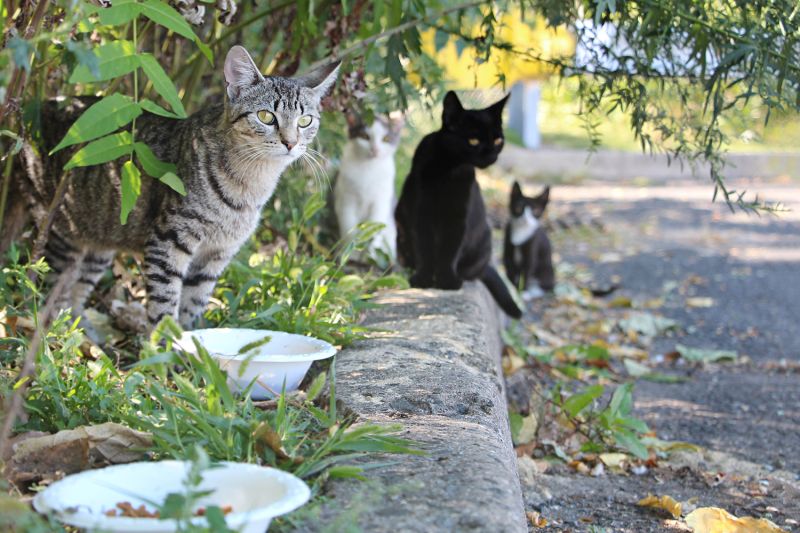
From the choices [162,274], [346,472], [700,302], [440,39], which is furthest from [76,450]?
[700,302]

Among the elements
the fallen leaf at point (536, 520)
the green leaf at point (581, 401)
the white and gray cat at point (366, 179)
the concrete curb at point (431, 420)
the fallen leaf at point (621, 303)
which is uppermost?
the white and gray cat at point (366, 179)

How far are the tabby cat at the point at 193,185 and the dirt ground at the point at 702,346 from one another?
1260mm

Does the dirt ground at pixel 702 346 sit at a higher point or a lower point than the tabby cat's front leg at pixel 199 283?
lower

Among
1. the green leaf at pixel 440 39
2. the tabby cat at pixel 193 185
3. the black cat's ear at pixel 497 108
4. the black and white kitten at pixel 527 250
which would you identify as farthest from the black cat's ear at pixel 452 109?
the black and white kitten at pixel 527 250

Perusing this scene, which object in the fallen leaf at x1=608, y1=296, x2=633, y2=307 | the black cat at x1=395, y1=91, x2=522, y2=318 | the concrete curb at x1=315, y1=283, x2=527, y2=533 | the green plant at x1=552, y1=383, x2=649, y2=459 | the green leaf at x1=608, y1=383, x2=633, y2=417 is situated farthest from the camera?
the fallen leaf at x1=608, y1=296, x2=633, y2=307

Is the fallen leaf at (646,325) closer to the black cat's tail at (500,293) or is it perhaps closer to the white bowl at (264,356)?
the black cat's tail at (500,293)

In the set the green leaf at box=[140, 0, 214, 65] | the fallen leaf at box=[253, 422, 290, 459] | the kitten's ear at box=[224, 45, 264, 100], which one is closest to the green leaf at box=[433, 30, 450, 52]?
the kitten's ear at box=[224, 45, 264, 100]

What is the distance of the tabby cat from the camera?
3.08m

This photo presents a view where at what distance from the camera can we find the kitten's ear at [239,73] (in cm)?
302

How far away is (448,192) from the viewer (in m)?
4.39

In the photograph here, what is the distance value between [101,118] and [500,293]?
288cm

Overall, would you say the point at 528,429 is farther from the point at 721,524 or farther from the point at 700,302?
the point at 700,302

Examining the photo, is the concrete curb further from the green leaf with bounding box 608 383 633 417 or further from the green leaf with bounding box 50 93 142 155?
the green leaf with bounding box 50 93 142 155

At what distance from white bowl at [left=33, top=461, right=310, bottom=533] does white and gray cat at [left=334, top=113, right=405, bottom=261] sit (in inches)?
129
